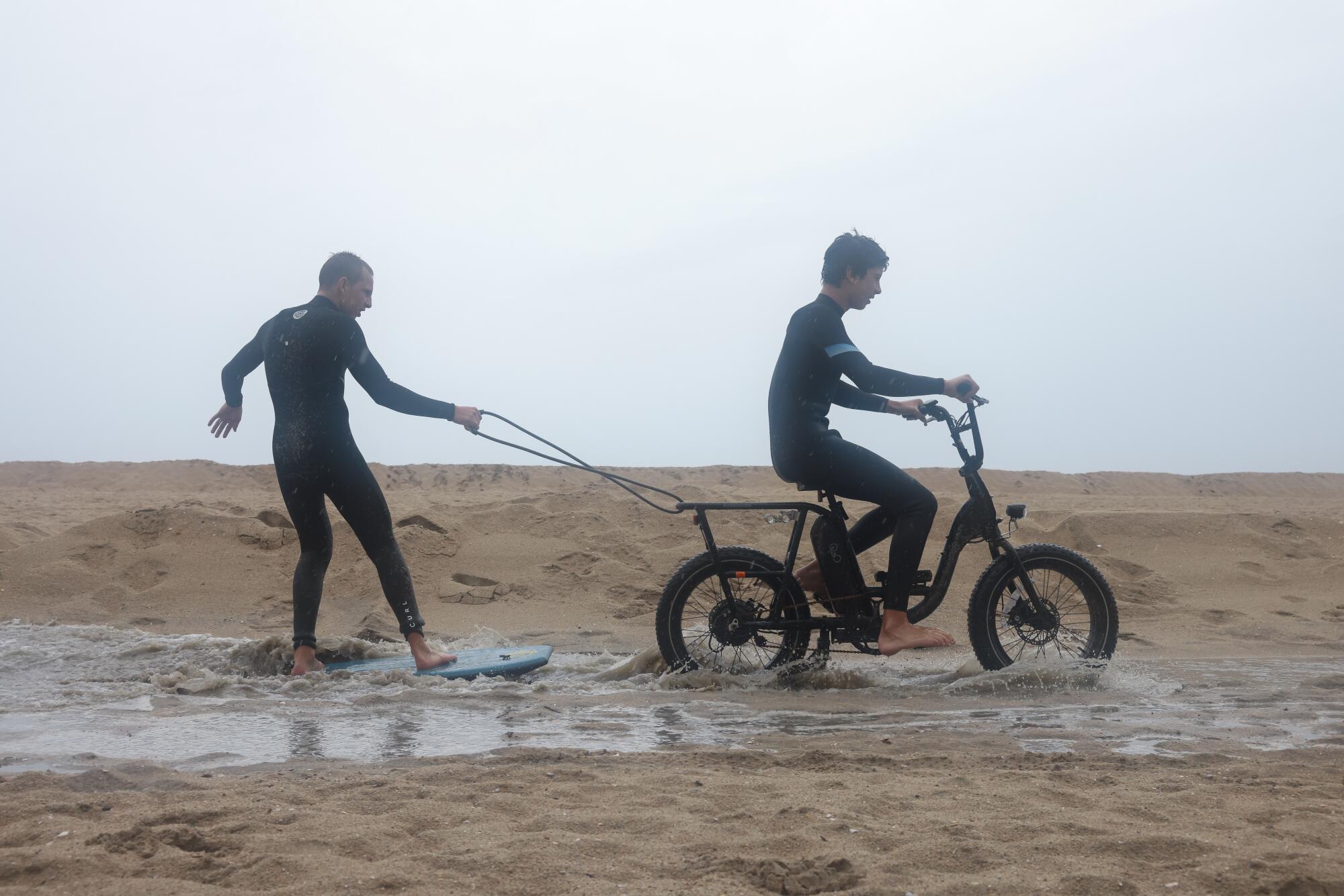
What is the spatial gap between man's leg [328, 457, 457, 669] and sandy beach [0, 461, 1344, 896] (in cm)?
28

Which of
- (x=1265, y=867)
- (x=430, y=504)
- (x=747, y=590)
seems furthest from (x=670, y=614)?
(x=430, y=504)

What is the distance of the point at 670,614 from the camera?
181 inches

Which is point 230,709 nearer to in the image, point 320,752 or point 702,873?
point 320,752

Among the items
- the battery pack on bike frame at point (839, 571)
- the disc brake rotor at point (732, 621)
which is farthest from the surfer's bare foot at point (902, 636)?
the disc brake rotor at point (732, 621)

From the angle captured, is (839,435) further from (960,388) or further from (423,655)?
(423,655)

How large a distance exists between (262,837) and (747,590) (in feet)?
9.15

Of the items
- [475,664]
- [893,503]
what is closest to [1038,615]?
[893,503]

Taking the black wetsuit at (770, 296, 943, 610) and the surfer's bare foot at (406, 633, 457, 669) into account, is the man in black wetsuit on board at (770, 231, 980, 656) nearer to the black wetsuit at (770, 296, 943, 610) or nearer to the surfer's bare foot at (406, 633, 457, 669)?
the black wetsuit at (770, 296, 943, 610)

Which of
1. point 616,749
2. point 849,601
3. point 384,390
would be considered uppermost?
point 384,390

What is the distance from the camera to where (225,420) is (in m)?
5.09

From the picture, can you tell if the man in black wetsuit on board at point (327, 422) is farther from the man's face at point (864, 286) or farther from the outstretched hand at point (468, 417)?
the man's face at point (864, 286)

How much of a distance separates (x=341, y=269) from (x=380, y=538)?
1.33m

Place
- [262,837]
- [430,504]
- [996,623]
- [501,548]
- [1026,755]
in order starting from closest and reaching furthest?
[262,837], [1026,755], [996,623], [501,548], [430,504]

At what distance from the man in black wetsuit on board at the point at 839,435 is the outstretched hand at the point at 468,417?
4.67ft
